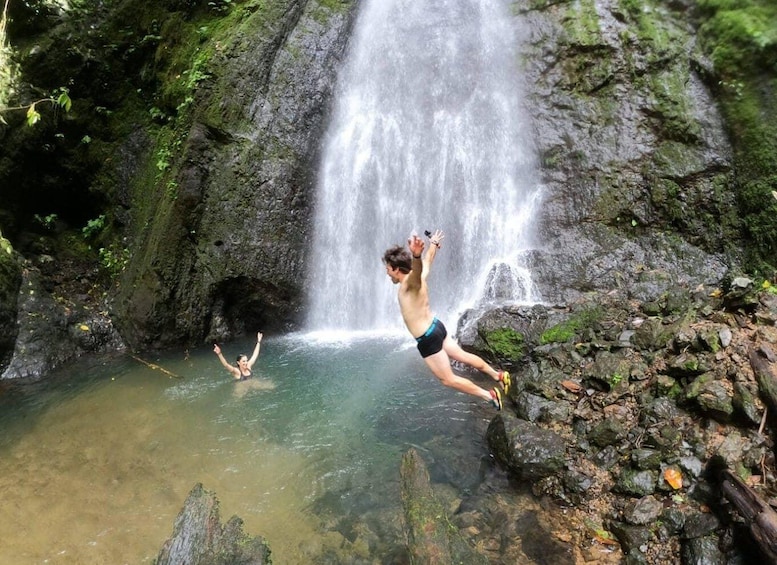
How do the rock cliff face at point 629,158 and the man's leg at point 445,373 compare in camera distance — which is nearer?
the man's leg at point 445,373

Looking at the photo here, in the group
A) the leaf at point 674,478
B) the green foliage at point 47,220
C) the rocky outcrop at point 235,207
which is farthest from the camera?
the green foliage at point 47,220

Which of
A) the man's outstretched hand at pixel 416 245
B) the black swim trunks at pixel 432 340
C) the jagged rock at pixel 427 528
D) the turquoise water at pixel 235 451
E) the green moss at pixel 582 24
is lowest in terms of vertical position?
the turquoise water at pixel 235 451

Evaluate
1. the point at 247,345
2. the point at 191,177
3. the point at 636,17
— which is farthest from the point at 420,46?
the point at 247,345

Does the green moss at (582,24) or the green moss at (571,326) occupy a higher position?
the green moss at (582,24)

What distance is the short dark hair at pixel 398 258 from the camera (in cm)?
414

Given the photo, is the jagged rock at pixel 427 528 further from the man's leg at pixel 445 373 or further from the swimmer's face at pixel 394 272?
the swimmer's face at pixel 394 272

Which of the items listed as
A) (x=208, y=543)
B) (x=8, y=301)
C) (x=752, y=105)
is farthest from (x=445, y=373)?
(x=8, y=301)

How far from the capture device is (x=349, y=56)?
12.1m

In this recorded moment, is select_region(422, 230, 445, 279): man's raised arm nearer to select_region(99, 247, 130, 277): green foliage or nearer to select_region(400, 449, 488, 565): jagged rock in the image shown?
select_region(400, 449, 488, 565): jagged rock

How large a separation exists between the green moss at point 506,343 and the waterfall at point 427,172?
6.72 ft

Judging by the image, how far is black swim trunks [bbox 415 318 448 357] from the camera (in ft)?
14.0

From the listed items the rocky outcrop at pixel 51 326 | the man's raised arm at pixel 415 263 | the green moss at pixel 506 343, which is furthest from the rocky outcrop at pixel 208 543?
the rocky outcrop at pixel 51 326

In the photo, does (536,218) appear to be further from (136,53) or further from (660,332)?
(136,53)

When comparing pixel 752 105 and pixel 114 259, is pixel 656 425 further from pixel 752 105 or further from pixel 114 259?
pixel 114 259
